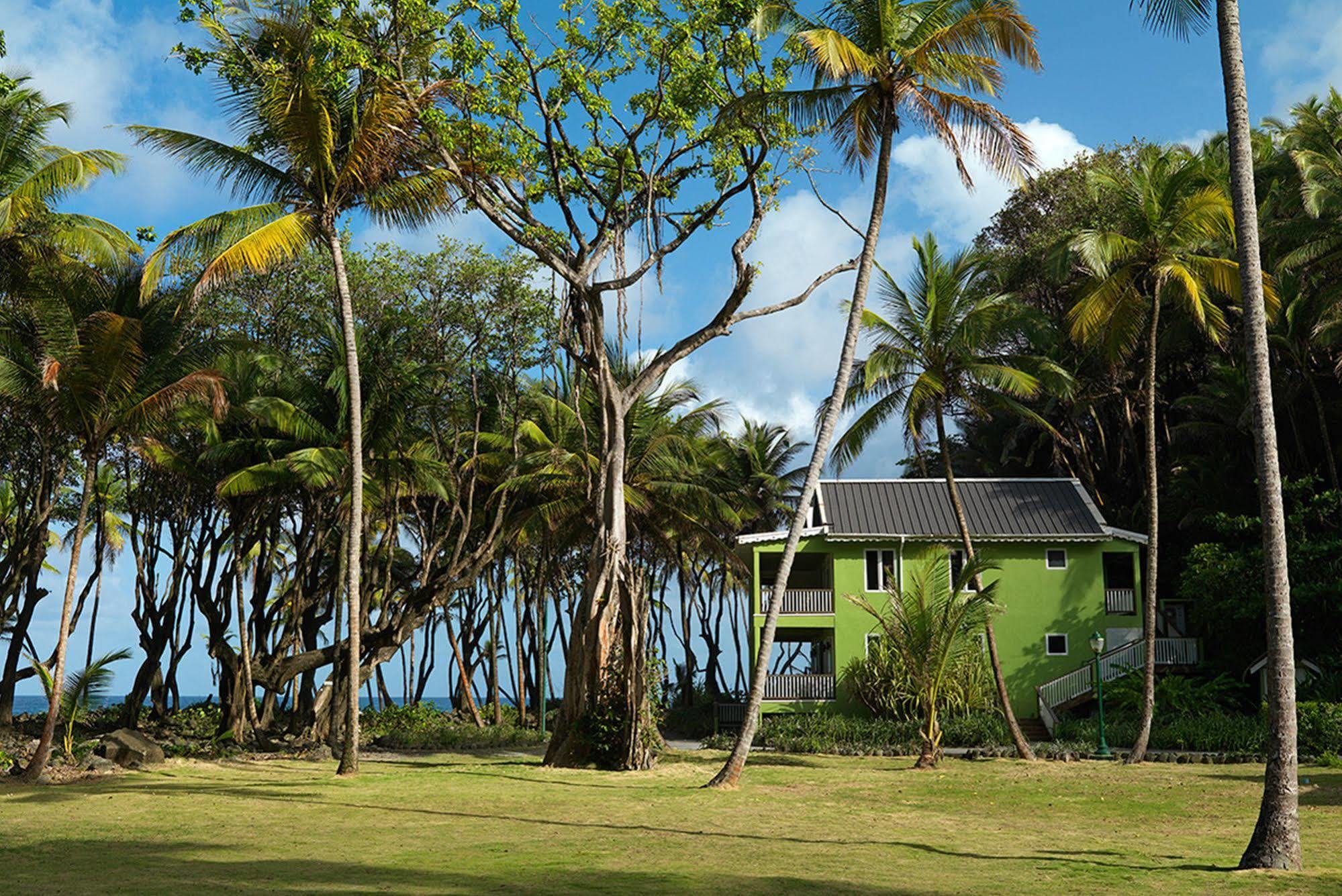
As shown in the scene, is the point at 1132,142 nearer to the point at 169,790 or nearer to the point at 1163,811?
the point at 1163,811

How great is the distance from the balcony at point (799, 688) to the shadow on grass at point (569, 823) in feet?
50.5

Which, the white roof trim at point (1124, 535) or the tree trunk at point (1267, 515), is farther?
the white roof trim at point (1124, 535)

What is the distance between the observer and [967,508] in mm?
34031

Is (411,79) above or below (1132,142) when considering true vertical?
below

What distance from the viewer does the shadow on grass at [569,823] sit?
10.1 metres

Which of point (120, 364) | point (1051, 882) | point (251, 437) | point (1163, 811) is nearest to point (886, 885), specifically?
point (1051, 882)

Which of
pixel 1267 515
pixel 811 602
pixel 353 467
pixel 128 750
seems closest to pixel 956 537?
pixel 811 602

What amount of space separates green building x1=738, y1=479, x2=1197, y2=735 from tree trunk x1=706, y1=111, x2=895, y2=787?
49.3 feet

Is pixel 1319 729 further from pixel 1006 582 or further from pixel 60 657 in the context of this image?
pixel 60 657

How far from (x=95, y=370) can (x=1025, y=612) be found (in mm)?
24078

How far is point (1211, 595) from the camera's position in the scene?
28.6m

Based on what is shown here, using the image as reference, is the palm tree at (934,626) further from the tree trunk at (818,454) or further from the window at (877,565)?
the window at (877,565)

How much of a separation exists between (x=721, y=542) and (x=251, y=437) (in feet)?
40.3

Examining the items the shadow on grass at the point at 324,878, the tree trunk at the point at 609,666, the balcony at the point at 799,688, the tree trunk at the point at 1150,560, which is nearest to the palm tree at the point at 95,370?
the tree trunk at the point at 609,666
